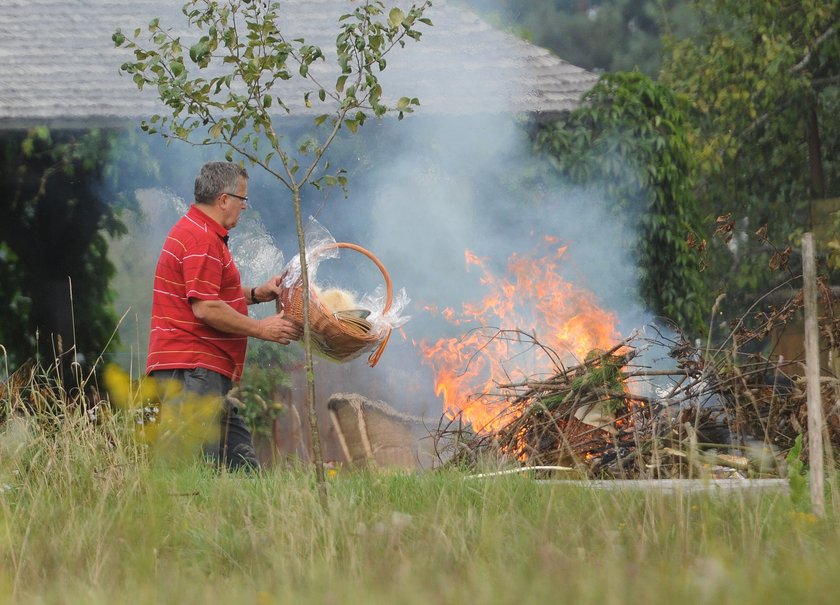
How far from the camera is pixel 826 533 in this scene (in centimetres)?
404

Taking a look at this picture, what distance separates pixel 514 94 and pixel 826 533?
19.5 ft

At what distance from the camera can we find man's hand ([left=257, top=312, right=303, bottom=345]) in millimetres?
5965

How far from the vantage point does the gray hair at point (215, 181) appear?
6.19m

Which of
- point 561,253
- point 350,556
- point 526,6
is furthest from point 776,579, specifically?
point 526,6

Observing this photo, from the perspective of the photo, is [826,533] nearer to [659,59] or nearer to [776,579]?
[776,579]

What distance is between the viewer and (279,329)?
5965mm

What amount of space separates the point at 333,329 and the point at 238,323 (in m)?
0.49

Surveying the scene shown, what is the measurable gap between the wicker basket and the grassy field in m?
0.69

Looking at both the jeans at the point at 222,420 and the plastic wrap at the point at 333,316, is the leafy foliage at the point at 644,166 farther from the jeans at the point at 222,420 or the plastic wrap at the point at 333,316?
the jeans at the point at 222,420

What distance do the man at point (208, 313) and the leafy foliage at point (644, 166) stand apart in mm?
3815

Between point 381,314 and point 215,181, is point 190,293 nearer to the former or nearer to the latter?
point 215,181

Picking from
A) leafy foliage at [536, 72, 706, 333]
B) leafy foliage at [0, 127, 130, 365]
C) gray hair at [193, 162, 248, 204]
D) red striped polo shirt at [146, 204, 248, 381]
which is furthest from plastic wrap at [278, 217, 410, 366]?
leafy foliage at [0, 127, 130, 365]

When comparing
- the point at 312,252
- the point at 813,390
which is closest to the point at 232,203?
the point at 312,252

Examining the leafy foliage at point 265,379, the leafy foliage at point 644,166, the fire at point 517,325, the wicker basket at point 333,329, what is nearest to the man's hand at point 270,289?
the wicker basket at point 333,329
